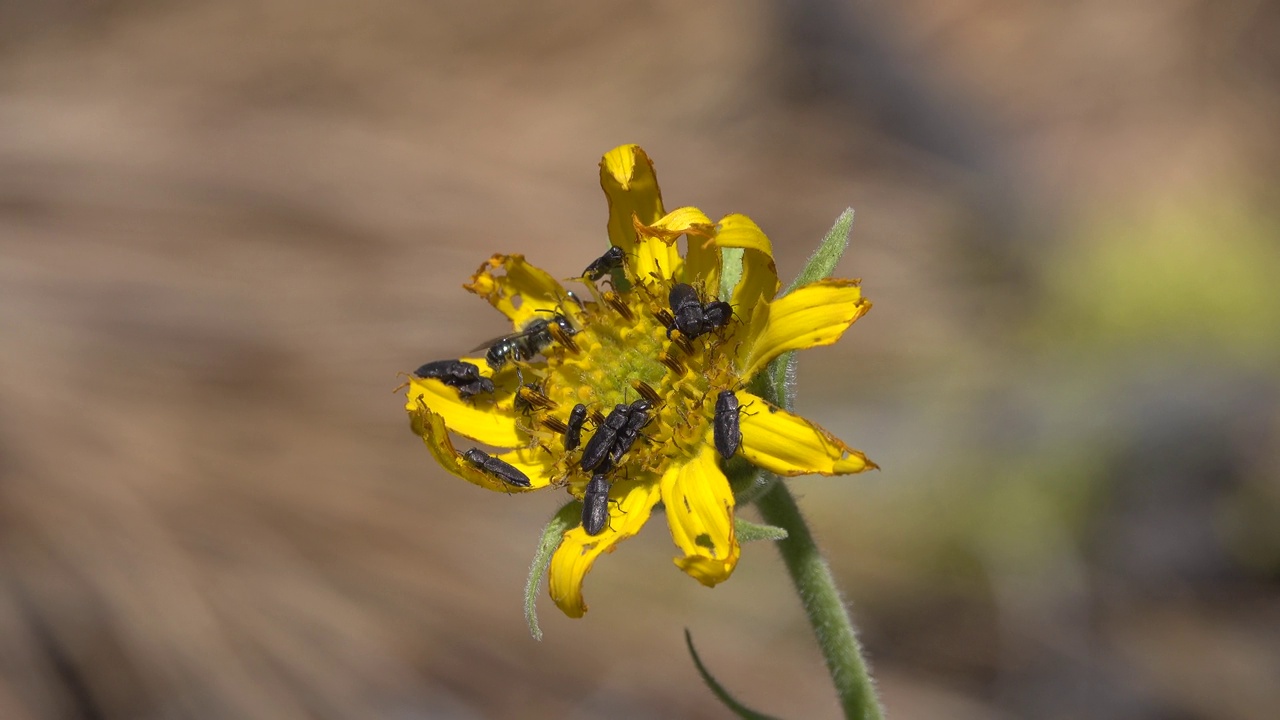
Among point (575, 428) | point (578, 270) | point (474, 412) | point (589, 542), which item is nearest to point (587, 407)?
point (575, 428)

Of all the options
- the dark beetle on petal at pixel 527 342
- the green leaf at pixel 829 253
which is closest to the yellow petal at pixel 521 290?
the dark beetle on petal at pixel 527 342

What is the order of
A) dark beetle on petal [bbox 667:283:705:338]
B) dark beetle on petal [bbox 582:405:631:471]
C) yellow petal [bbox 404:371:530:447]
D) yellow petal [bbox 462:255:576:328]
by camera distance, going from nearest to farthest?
dark beetle on petal [bbox 582:405:631:471]
dark beetle on petal [bbox 667:283:705:338]
yellow petal [bbox 404:371:530:447]
yellow petal [bbox 462:255:576:328]

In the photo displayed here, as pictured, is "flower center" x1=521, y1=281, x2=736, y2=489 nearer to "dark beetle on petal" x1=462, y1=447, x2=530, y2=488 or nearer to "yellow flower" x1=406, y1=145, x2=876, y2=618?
"yellow flower" x1=406, y1=145, x2=876, y2=618

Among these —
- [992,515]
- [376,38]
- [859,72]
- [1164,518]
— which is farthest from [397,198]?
[1164,518]

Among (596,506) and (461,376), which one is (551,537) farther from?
(461,376)

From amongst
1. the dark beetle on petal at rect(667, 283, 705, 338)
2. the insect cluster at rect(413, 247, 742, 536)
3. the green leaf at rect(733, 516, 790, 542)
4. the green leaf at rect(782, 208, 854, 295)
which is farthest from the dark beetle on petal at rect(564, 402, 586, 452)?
the green leaf at rect(782, 208, 854, 295)

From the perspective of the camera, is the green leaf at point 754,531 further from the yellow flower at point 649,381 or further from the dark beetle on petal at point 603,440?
the dark beetle on petal at point 603,440
